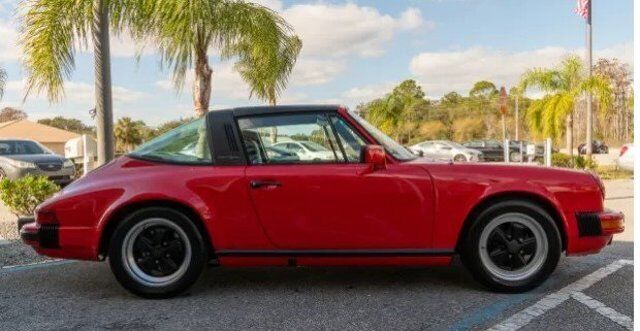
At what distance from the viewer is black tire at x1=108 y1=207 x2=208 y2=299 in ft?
13.4

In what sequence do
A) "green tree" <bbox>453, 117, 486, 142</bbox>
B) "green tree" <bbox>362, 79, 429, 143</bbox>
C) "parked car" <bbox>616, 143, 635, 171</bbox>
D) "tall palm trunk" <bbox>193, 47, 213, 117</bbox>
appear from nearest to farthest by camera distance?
"tall palm trunk" <bbox>193, 47, 213, 117</bbox>, "parked car" <bbox>616, 143, 635, 171</bbox>, "green tree" <bbox>362, 79, 429, 143</bbox>, "green tree" <bbox>453, 117, 486, 142</bbox>

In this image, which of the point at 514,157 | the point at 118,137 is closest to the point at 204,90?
the point at 514,157

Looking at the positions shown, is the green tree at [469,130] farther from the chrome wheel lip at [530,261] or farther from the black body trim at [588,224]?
the chrome wheel lip at [530,261]

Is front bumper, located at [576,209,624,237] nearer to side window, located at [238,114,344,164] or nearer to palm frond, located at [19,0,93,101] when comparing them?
side window, located at [238,114,344,164]

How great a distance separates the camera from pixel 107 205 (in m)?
4.08

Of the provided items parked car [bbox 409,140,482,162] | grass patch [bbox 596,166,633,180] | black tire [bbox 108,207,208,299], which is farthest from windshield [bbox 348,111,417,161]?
parked car [bbox 409,140,482,162]

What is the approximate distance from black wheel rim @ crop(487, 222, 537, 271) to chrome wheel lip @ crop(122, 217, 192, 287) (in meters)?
2.23

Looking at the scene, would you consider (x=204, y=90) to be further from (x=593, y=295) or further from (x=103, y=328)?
(x=593, y=295)

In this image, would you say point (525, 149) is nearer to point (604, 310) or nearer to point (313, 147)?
point (604, 310)

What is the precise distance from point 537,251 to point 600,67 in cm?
7485

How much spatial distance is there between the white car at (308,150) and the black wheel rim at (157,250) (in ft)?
3.35

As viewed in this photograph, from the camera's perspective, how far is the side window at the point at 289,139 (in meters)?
4.15

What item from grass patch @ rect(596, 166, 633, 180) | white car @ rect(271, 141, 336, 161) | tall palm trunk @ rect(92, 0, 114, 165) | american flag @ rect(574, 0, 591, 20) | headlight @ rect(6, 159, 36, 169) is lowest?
grass patch @ rect(596, 166, 633, 180)

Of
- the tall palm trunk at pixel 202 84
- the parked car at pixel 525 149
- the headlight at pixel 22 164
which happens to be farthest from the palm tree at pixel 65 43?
the parked car at pixel 525 149
